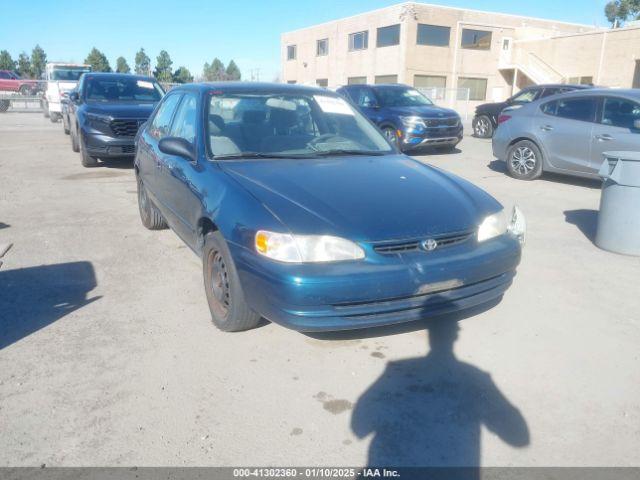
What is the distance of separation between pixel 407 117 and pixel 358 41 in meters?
29.9

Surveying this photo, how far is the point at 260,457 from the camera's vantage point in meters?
2.52

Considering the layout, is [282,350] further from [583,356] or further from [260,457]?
[583,356]

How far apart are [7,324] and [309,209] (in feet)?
7.82

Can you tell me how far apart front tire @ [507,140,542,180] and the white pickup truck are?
673 inches

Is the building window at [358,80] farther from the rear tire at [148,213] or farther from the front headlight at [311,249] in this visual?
the front headlight at [311,249]

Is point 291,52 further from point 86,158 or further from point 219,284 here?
point 219,284

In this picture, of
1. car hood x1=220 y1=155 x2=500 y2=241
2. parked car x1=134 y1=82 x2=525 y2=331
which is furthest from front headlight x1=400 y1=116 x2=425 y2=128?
car hood x1=220 y1=155 x2=500 y2=241

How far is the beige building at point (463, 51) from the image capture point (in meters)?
32.8

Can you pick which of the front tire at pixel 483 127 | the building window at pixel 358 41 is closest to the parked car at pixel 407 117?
the front tire at pixel 483 127

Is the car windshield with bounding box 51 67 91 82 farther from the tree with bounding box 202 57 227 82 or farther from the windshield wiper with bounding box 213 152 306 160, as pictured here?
the tree with bounding box 202 57 227 82

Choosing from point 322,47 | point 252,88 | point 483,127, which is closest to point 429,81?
point 322,47

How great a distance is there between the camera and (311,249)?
3000 millimetres

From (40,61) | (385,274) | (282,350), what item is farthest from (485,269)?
(40,61)

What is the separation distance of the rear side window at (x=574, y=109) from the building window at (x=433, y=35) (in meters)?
28.3
